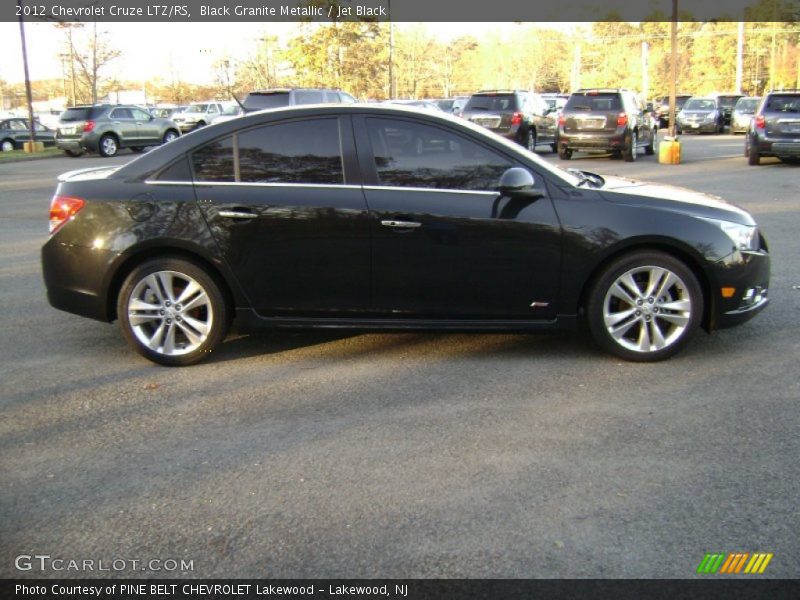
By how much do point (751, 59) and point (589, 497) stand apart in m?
94.3

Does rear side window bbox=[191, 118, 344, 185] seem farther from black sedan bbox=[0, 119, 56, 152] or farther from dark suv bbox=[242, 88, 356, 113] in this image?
black sedan bbox=[0, 119, 56, 152]

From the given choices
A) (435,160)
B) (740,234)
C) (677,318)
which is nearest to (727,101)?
(740,234)

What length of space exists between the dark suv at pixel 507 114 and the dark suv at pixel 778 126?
234 inches

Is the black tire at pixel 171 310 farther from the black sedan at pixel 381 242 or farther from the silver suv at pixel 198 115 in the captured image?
the silver suv at pixel 198 115

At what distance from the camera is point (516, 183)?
5.12 meters

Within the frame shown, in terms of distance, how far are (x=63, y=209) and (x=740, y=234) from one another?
452 centimetres

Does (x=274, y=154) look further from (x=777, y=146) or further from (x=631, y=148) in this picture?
(x=631, y=148)

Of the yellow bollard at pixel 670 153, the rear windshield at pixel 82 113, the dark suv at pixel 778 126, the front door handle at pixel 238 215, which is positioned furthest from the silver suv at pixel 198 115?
the front door handle at pixel 238 215

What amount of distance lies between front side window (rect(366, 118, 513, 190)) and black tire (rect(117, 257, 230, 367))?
1373mm

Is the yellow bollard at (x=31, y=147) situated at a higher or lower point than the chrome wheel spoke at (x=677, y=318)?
higher

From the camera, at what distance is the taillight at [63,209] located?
5434 mm

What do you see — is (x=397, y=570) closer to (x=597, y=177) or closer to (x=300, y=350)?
(x=300, y=350)

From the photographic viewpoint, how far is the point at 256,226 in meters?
5.30

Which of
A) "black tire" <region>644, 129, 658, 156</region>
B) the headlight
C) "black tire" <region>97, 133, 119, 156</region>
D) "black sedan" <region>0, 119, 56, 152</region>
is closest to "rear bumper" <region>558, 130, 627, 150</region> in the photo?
"black tire" <region>644, 129, 658, 156</region>
